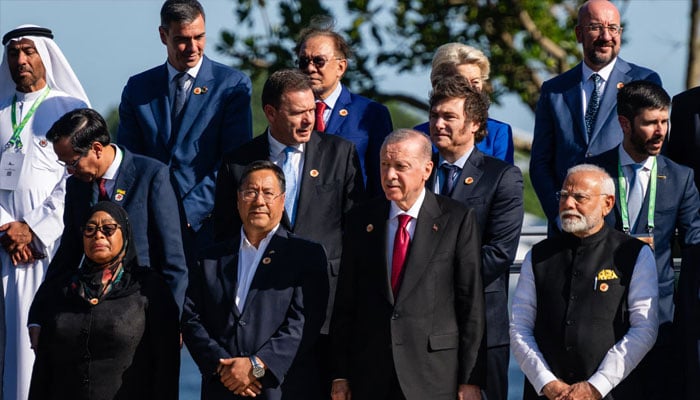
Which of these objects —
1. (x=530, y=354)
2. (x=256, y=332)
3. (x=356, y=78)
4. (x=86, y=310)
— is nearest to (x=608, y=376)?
(x=530, y=354)

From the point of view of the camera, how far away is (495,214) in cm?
655

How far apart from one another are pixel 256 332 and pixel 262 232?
458mm

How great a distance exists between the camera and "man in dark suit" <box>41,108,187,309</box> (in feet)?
22.0

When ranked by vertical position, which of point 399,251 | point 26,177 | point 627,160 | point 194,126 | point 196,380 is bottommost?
point 196,380

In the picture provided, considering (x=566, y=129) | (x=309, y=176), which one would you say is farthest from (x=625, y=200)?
(x=309, y=176)

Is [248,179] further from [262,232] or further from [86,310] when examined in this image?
[86,310]

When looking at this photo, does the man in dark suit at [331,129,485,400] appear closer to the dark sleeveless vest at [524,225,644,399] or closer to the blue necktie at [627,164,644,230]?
the dark sleeveless vest at [524,225,644,399]

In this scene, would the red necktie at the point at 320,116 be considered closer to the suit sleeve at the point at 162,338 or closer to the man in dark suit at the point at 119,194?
the man in dark suit at the point at 119,194

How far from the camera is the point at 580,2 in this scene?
1262 centimetres

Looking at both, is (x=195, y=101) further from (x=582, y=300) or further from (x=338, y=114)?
(x=582, y=300)

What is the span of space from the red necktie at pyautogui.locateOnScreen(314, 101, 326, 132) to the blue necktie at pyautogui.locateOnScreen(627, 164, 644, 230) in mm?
1548

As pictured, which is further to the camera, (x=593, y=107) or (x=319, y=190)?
(x=593, y=107)

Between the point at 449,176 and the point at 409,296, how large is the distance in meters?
0.82

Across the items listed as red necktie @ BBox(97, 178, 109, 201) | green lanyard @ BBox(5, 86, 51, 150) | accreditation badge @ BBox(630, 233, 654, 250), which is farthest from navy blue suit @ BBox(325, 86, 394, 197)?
green lanyard @ BBox(5, 86, 51, 150)
